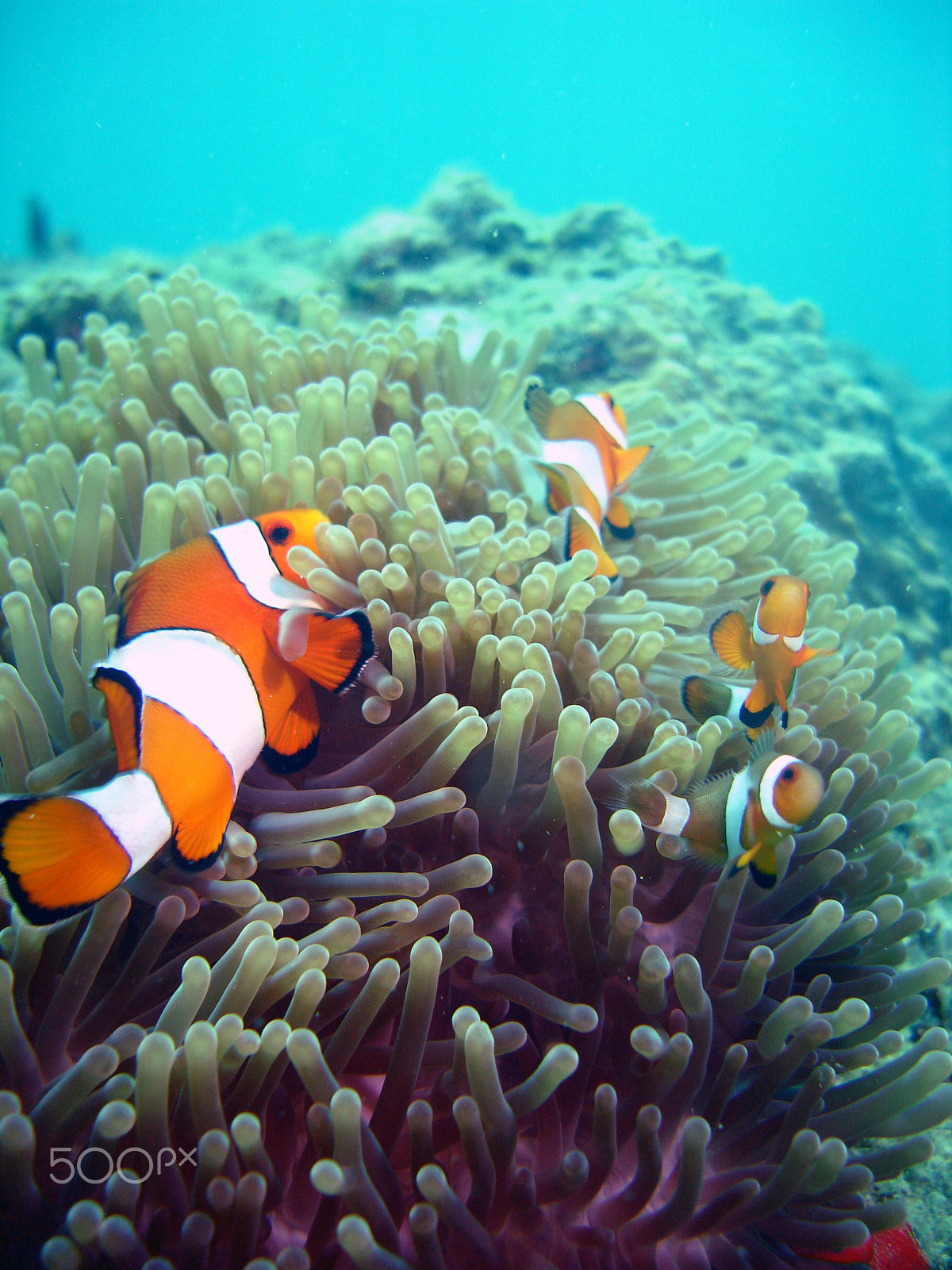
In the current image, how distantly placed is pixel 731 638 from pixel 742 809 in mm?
455

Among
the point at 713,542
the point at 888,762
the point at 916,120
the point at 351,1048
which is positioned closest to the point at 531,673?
the point at 351,1048

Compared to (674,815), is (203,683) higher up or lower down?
lower down

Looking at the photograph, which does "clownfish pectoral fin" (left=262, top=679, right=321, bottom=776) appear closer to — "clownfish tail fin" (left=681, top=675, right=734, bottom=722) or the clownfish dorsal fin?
the clownfish dorsal fin

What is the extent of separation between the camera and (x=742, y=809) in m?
1.06

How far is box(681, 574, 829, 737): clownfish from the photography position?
1320mm

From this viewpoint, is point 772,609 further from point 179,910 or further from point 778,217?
point 778,217

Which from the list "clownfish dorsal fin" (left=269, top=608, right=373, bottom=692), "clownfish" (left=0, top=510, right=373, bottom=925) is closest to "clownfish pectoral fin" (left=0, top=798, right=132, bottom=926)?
"clownfish" (left=0, top=510, right=373, bottom=925)

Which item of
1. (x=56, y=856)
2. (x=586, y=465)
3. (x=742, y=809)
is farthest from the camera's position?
(x=586, y=465)

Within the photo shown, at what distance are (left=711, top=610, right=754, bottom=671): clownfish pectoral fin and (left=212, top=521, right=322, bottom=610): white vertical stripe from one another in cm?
80

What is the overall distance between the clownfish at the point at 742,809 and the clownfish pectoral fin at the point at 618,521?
2.24ft

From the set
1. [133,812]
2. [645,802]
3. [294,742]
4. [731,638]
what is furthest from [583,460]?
[133,812]

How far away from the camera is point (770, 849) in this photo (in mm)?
1048

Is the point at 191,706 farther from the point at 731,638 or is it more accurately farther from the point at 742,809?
the point at 731,638

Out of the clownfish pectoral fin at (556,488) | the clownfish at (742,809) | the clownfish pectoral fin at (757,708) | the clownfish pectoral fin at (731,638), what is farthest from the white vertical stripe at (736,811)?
the clownfish pectoral fin at (556,488)
